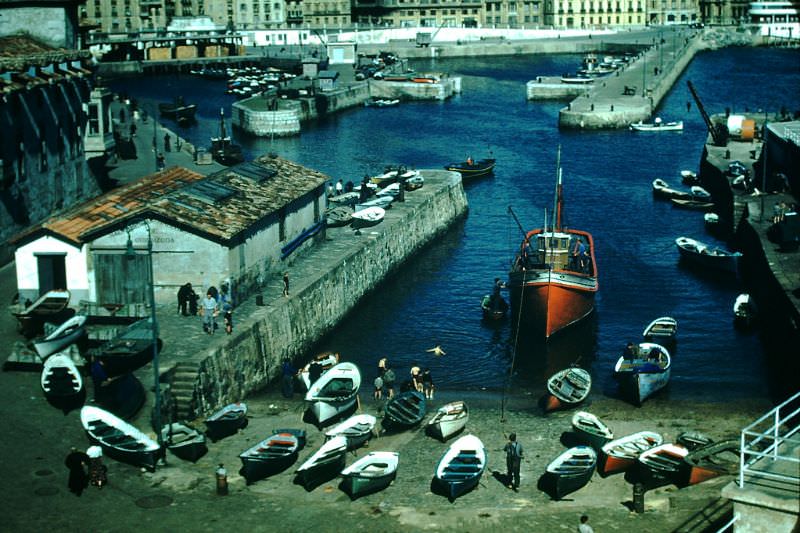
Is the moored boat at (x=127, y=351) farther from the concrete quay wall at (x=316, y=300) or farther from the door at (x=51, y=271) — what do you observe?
the door at (x=51, y=271)

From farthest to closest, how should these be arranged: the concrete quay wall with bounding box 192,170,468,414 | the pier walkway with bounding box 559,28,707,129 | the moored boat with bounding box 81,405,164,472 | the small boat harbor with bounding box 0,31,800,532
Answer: the pier walkway with bounding box 559,28,707,129
the concrete quay wall with bounding box 192,170,468,414
the moored boat with bounding box 81,405,164,472
the small boat harbor with bounding box 0,31,800,532

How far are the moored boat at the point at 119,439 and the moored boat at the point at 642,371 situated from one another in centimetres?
2073

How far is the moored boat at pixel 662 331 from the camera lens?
58219mm

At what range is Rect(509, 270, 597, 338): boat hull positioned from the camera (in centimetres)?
5925

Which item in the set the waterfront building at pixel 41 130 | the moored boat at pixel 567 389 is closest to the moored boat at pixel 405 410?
the moored boat at pixel 567 389

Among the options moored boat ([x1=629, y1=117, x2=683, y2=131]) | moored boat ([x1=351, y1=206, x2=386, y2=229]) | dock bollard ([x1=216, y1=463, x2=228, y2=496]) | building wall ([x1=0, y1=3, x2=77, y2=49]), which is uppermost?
building wall ([x1=0, y1=3, x2=77, y2=49])

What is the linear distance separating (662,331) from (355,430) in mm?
22128

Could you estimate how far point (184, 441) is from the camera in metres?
39.3

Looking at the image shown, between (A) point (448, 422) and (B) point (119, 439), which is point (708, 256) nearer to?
(A) point (448, 422)

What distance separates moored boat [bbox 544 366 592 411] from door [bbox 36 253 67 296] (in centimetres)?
2118

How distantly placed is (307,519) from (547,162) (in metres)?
79.3

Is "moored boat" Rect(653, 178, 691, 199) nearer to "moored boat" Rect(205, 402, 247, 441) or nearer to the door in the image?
the door

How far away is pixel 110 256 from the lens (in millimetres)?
50969

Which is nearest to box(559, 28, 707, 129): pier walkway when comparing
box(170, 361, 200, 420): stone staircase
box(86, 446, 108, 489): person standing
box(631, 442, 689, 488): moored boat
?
box(170, 361, 200, 420): stone staircase
